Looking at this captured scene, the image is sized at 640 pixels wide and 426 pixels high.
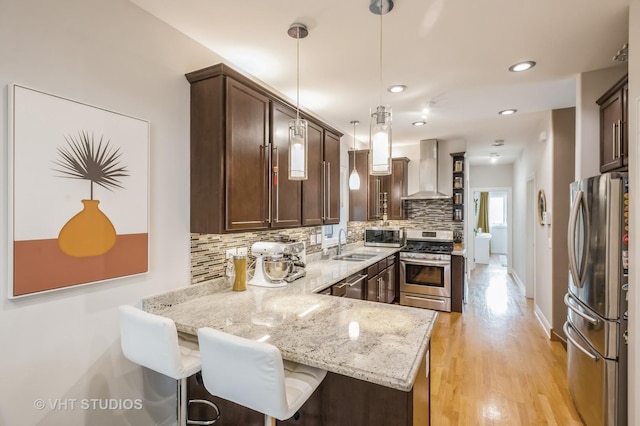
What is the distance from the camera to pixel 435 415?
2197 mm

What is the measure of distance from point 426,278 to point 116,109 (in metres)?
4.23

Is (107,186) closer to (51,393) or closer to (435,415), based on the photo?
(51,393)

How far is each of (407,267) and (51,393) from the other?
4.12m

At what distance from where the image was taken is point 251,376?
110 centimetres

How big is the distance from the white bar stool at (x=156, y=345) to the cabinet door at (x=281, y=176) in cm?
110

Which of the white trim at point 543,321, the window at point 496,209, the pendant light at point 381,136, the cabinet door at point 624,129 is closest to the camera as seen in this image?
the pendant light at point 381,136

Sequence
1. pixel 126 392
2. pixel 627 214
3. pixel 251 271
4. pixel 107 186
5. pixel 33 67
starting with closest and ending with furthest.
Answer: pixel 33 67
pixel 107 186
pixel 126 392
pixel 627 214
pixel 251 271

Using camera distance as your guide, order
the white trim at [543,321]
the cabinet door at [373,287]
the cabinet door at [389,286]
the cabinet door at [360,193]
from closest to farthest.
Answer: the cabinet door at [373,287] < the white trim at [543,321] < the cabinet door at [389,286] < the cabinet door at [360,193]

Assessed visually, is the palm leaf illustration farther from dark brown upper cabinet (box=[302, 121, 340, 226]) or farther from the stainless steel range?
the stainless steel range

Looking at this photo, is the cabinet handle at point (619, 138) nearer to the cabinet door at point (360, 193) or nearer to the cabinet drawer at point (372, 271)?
the cabinet drawer at point (372, 271)

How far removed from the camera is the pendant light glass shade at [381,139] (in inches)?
65.1

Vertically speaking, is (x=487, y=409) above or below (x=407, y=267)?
below

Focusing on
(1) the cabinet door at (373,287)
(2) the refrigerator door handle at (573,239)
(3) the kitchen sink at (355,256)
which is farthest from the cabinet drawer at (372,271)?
(2) the refrigerator door handle at (573,239)

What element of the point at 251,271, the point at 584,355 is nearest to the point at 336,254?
the point at 251,271
